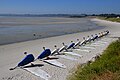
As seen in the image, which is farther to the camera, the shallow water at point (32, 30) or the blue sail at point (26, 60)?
the shallow water at point (32, 30)

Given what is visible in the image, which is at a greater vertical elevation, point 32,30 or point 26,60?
point 26,60

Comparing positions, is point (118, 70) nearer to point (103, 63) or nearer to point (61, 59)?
point (103, 63)

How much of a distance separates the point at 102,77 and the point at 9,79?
509cm

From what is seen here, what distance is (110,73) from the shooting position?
466 inches

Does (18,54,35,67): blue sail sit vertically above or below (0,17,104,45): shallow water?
above

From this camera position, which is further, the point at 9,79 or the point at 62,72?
the point at 62,72

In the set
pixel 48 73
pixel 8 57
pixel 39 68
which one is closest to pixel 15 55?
pixel 8 57

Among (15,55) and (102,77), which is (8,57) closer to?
(15,55)

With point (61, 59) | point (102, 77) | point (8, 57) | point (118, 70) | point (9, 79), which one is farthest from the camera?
point (8, 57)

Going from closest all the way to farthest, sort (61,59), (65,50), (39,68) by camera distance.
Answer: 1. (39,68)
2. (61,59)
3. (65,50)

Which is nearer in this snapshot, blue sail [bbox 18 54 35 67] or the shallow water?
blue sail [bbox 18 54 35 67]

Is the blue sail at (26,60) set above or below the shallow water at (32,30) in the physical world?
above

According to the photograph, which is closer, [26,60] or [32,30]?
[26,60]

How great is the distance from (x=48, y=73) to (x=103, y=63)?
3.14 m
